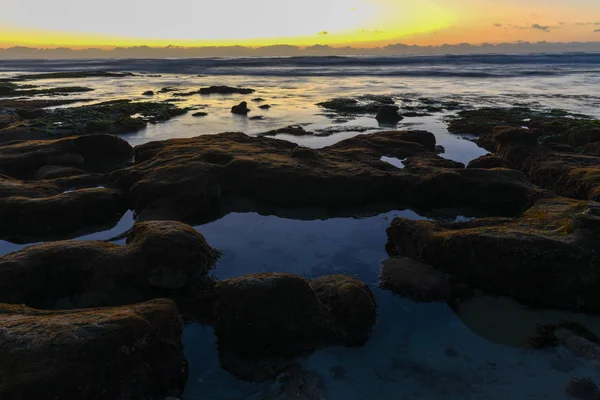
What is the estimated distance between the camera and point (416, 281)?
11.2 meters

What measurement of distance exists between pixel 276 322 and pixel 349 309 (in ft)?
6.12

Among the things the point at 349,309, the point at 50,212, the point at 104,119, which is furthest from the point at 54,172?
the point at 104,119

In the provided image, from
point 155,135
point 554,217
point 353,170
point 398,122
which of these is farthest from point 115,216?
point 398,122

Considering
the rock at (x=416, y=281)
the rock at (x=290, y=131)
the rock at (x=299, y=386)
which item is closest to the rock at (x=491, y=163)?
the rock at (x=416, y=281)

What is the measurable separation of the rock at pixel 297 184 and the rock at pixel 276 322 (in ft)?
26.3

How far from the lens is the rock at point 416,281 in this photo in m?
10.7

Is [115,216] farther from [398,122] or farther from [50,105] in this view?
[50,105]

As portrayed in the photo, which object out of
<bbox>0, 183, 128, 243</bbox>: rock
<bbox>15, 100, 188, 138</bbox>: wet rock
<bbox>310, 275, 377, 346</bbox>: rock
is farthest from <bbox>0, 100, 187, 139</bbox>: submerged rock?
<bbox>310, 275, 377, 346</bbox>: rock

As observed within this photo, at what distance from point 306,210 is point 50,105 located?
46236mm

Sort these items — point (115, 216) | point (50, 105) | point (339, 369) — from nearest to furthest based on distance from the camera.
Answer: point (339, 369) → point (115, 216) → point (50, 105)

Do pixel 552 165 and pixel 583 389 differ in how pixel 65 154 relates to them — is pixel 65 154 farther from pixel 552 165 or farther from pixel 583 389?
pixel 552 165

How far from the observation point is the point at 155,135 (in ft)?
109

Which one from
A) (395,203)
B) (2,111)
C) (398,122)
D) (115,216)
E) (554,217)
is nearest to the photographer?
(554,217)

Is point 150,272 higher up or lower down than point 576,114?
lower down
